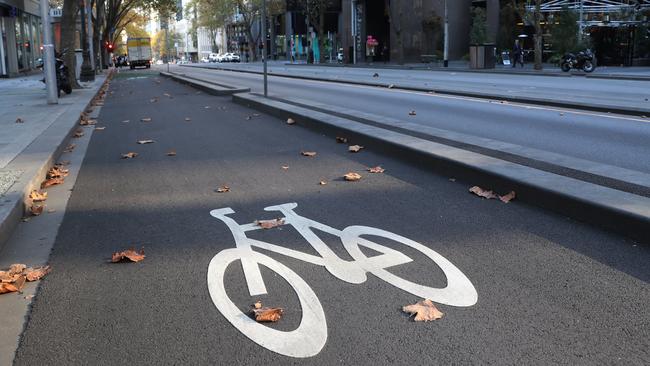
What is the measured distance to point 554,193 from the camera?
547 centimetres

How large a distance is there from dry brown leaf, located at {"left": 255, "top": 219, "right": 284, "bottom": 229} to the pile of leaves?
66.8 inches

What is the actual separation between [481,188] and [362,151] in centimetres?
286

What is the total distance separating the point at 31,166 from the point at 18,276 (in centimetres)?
368

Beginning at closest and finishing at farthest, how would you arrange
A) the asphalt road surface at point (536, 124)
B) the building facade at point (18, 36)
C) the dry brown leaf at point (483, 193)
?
the dry brown leaf at point (483, 193), the asphalt road surface at point (536, 124), the building facade at point (18, 36)

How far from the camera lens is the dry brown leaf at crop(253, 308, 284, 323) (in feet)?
11.8

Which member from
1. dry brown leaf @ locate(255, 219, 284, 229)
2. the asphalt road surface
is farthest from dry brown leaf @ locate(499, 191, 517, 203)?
the asphalt road surface

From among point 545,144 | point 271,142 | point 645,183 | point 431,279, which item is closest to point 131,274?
point 431,279

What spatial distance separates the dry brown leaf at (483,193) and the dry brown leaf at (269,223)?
79.3 inches

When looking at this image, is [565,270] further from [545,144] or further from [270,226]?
[545,144]

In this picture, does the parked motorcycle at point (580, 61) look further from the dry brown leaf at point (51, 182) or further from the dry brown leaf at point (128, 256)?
the dry brown leaf at point (128, 256)

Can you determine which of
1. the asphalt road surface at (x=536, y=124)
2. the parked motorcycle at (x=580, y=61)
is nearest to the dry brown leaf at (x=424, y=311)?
the asphalt road surface at (x=536, y=124)

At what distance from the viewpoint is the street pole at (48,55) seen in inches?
658

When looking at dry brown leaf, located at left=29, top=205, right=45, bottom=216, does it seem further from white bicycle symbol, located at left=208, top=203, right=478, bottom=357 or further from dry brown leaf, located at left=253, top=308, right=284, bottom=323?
dry brown leaf, located at left=253, top=308, right=284, bottom=323

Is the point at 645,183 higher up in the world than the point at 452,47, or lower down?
lower down
